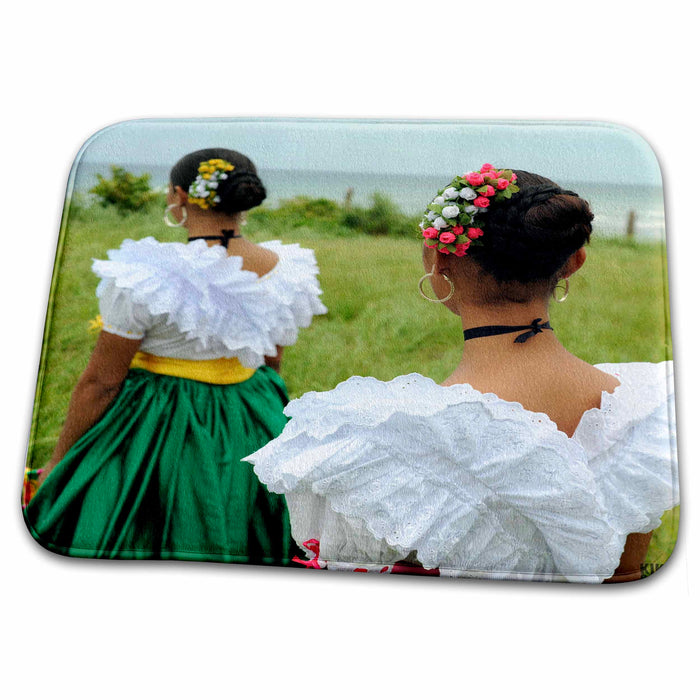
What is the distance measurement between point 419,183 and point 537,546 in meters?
1.06

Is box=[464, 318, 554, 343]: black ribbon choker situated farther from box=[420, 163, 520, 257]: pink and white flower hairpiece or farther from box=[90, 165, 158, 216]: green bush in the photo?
box=[90, 165, 158, 216]: green bush

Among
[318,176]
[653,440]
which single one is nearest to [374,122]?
[318,176]

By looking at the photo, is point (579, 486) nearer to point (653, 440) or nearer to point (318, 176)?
point (653, 440)

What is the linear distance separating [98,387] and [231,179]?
0.74 m

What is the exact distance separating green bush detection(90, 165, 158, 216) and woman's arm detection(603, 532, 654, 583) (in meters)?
1.69

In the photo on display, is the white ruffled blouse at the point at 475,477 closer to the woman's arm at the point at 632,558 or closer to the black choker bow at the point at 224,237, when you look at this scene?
the woman's arm at the point at 632,558

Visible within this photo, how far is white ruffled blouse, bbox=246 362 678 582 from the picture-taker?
67.2 inches

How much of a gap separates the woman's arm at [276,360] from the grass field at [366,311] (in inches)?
0.8

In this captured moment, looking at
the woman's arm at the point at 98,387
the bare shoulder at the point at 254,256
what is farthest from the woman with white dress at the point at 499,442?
the woman's arm at the point at 98,387

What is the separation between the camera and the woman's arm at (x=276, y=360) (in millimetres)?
2064

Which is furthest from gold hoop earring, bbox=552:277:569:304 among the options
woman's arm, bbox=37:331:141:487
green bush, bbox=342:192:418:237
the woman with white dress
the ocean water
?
woman's arm, bbox=37:331:141:487

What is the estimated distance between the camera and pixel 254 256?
208 centimetres

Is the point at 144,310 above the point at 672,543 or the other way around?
above

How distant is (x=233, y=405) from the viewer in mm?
2068
